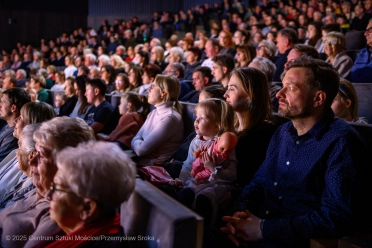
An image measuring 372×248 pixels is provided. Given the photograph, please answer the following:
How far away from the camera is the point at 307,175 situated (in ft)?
4.47

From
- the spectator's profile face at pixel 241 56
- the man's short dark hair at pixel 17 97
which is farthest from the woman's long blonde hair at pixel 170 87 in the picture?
the spectator's profile face at pixel 241 56

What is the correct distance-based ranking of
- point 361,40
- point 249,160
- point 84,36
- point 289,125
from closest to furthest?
point 289,125, point 249,160, point 361,40, point 84,36

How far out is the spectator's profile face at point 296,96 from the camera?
1.44m

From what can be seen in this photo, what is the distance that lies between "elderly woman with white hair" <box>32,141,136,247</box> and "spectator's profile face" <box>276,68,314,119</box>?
674 mm

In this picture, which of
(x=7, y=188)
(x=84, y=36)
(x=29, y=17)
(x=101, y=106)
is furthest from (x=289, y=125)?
(x=29, y=17)

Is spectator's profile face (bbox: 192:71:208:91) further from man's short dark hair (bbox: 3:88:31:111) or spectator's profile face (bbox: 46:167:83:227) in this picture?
spectator's profile face (bbox: 46:167:83:227)

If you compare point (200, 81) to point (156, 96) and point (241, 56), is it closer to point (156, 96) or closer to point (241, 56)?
point (241, 56)

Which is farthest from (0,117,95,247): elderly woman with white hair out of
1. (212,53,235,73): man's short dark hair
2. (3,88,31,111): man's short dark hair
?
(212,53,235,73): man's short dark hair

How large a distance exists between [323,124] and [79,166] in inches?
33.1

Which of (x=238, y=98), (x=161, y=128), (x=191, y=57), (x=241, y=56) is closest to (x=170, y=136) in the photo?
(x=161, y=128)

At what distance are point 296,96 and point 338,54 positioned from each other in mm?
2429

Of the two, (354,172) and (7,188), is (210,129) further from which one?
(7,188)

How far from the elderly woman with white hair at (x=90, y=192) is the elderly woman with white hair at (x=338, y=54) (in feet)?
9.75

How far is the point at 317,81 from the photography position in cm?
145
